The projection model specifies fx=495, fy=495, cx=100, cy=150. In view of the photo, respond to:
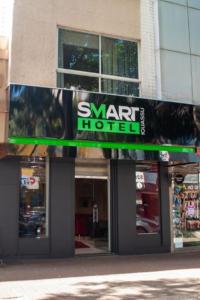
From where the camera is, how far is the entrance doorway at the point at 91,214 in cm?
1522

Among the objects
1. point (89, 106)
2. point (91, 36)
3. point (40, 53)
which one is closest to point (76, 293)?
point (89, 106)

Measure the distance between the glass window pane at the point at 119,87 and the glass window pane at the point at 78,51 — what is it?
1.57 ft

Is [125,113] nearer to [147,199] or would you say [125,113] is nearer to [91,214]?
[147,199]

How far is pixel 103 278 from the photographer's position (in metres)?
10.1

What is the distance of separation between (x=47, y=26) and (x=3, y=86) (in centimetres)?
214

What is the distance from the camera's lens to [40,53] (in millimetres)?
13211

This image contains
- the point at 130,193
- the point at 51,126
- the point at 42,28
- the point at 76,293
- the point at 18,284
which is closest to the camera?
the point at 76,293

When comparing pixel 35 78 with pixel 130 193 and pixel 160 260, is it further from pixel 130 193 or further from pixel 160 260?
pixel 160 260

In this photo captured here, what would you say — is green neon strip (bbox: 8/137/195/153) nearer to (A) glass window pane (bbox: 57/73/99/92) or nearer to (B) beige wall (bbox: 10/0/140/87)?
(B) beige wall (bbox: 10/0/140/87)

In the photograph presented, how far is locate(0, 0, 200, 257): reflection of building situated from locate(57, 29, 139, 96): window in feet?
0.10

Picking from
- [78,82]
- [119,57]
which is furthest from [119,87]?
[78,82]

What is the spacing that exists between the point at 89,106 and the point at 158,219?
13.7 feet

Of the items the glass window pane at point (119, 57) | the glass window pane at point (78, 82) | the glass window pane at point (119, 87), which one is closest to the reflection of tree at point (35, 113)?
the glass window pane at point (78, 82)

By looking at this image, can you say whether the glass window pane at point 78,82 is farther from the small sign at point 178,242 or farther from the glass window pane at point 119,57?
the small sign at point 178,242
